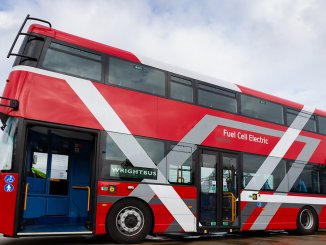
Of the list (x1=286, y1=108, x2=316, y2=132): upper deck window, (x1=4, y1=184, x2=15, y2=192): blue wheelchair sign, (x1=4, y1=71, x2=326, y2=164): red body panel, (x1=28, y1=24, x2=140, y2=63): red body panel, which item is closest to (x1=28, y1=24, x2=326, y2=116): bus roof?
(x1=28, y1=24, x2=140, y2=63): red body panel

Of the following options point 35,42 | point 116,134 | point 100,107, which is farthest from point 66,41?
point 116,134

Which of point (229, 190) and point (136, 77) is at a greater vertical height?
point (136, 77)

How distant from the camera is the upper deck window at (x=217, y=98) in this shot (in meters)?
10.7

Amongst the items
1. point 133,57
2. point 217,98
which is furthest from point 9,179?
point 217,98

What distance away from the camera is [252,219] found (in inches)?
440

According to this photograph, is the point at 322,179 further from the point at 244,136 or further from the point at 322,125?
the point at 244,136

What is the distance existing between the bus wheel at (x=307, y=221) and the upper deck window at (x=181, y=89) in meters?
5.56

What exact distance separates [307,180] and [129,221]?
22.7 feet

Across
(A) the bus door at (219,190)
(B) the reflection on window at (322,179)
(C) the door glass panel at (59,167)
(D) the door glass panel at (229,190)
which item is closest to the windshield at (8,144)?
(C) the door glass panel at (59,167)

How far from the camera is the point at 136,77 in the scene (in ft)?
31.0

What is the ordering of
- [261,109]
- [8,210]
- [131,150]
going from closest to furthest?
[8,210] < [131,150] < [261,109]

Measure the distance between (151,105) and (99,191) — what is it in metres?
2.51

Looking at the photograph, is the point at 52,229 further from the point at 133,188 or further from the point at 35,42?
the point at 35,42

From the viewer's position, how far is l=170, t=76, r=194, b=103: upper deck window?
10.1 meters
